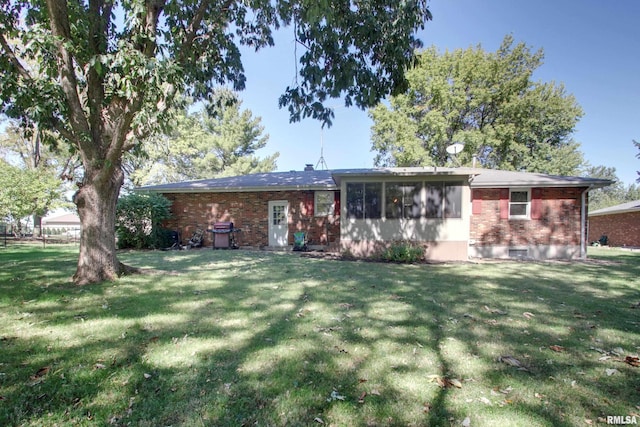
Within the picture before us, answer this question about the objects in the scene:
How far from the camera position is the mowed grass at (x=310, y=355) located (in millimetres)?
2123

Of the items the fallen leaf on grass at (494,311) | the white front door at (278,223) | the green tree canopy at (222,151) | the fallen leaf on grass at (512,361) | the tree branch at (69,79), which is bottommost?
the fallen leaf on grass at (494,311)

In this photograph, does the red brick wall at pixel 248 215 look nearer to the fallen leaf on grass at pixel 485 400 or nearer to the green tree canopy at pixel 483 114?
the fallen leaf on grass at pixel 485 400

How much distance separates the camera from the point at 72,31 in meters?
5.23

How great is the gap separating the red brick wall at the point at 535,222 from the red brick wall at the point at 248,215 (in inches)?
221

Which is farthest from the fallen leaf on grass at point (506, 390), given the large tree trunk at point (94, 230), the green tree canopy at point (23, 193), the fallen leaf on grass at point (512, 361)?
the green tree canopy at point (23, 193)

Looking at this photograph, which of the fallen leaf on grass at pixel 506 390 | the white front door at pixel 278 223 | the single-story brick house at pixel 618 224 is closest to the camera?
the fallen leaf on grass at pixel 506 390

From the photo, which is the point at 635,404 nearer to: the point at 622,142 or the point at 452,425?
the point at 452,425

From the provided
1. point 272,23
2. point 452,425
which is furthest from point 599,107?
point 452,425

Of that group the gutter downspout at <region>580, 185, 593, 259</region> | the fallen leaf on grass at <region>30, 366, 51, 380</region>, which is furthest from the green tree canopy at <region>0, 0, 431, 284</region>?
the gutter downspout at <region>580, 185, 593, 259</region>

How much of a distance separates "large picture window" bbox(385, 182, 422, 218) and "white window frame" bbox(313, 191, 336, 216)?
301cm

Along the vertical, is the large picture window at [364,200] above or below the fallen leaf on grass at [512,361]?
above

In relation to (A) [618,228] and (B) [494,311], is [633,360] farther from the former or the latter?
(A) [618,228]

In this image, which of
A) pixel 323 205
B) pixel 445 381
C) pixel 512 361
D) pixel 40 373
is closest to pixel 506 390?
pixel 445 381

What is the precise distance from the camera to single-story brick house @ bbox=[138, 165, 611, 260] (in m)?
10.6
